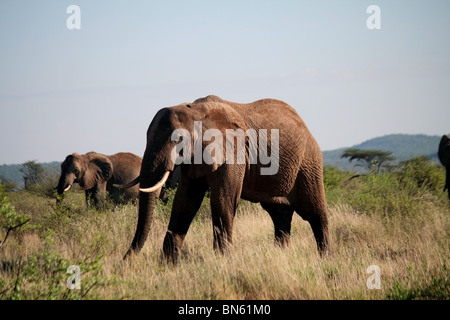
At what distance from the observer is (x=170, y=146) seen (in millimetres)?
7848

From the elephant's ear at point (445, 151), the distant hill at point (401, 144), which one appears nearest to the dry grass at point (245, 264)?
the elephant's ear at point (445, 151)

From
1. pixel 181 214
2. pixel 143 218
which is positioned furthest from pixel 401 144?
pixel 143 218

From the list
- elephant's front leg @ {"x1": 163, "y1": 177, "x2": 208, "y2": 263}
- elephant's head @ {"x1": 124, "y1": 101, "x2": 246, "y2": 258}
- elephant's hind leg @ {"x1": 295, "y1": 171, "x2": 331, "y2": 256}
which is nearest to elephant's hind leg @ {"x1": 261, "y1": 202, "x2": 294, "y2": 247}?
elephant's hind leg @ {"x1": 295, "y1": 171, "x2": 331, "y2": 256}

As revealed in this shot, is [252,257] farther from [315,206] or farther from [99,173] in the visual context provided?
[99,173]

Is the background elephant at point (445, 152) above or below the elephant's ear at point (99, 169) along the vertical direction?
above

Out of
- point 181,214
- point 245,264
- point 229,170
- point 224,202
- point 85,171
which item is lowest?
point 85,171

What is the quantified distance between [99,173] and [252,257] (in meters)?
12.2

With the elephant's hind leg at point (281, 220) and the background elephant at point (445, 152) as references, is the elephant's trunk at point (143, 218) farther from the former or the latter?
the background elephant at point (445, 152)

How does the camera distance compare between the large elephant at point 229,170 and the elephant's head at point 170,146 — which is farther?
the large elephant at point 229,170

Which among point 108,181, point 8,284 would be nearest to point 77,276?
point 8,284

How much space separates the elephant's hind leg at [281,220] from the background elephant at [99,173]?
8.82m

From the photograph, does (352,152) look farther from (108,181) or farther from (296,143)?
(296,143)

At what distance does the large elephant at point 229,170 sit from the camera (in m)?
7.89

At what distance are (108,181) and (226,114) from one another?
11.7 metres
